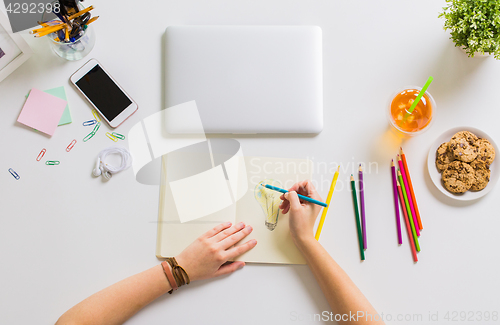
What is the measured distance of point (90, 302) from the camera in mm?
780

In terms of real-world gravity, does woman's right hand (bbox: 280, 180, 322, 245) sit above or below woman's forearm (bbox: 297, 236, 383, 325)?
above

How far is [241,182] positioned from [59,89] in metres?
0.59

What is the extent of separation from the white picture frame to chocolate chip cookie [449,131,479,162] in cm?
120

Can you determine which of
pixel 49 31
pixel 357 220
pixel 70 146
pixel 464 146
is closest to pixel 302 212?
pixel 357 220

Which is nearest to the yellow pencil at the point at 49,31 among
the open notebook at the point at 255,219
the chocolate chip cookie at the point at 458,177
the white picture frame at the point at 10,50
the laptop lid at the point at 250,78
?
the white picture frame at the point at 10,50

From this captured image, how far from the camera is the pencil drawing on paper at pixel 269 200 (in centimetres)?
86

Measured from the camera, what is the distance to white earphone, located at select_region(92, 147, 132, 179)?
0.86 m

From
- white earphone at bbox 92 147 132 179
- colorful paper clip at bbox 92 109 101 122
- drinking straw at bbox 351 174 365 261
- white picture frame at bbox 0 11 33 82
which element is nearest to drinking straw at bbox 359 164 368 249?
drinking straw at bbox 351 174 365 261

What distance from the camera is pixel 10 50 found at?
852 millimetres

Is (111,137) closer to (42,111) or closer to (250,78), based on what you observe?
(42,111)

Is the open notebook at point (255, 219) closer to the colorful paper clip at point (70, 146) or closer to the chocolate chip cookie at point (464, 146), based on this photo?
the colorful paper clip at point (70, 146)

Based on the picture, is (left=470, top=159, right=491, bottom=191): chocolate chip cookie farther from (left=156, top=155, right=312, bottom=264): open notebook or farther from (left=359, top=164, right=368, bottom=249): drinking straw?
(left=156, top=155, right=312, bottom=264): open notebook

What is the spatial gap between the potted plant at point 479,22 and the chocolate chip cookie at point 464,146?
8.3 inches

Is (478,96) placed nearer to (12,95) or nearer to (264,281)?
(264,281)
